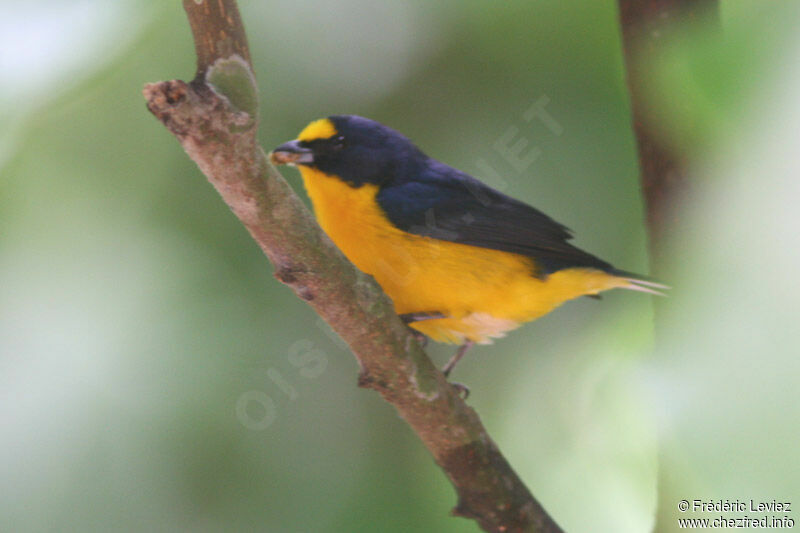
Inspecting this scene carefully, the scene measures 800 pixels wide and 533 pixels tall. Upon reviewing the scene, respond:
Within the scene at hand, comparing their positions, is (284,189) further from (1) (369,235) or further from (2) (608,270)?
(2) (608,270)

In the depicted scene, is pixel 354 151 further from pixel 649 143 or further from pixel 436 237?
pixel 649 143

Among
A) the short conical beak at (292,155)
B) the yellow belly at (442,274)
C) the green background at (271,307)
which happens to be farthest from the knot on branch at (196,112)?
the yellow belly at (442,274)

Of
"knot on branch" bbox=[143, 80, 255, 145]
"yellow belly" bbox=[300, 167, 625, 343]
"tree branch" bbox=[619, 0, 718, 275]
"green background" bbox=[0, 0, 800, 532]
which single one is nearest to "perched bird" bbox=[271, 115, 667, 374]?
"yellow belly" bbox=[300, 167, 625, 343]

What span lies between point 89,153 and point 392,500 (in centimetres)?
50

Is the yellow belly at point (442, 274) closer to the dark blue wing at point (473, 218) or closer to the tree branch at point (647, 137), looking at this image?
the dark blue wing at point (473, 218)

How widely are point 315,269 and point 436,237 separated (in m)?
0.49

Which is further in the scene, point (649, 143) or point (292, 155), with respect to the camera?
point (292, 155)

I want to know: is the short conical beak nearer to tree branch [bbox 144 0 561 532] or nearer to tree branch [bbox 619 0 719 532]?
tree branch [bbox 144 0 561 532]

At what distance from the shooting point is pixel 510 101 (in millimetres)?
876

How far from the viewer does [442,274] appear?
108 cm

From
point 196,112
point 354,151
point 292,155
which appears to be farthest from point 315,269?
point 354,151

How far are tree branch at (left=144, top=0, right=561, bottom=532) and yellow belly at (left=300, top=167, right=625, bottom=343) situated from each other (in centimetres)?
24

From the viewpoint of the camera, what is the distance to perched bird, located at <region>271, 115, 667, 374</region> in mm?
1082

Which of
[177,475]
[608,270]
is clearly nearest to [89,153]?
[177,475]
